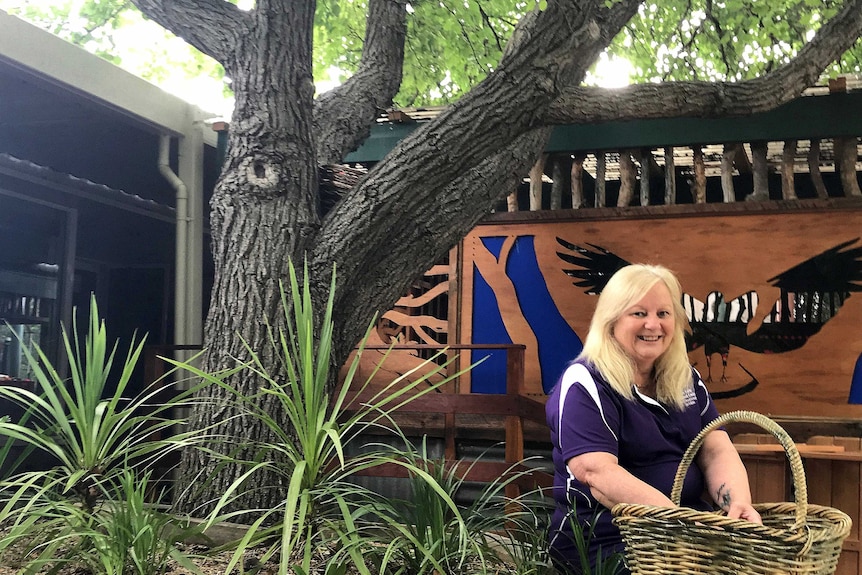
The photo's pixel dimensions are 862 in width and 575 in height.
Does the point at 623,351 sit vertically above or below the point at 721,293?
below

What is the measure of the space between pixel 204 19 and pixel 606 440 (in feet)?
8.93

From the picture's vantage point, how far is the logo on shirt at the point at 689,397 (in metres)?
2.24

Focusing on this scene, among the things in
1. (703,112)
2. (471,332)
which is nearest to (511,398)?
(471,332)

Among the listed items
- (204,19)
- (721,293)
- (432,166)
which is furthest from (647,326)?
(721,293)

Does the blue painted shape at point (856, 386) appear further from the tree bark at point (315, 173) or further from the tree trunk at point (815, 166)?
the tree bark at point (315, 173)

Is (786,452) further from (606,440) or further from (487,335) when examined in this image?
(487,335)

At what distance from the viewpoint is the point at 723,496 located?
207 centimetres

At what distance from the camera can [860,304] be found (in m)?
5.29

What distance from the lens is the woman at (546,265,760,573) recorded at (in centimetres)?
204

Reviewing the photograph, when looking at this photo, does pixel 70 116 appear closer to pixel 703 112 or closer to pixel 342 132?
pixel 342 132

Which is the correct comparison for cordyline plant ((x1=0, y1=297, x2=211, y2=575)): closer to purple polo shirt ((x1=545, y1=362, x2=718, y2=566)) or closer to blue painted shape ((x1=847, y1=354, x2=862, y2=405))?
purple polo shirt ((x1=545, y1=362, x2=718, y2=566))

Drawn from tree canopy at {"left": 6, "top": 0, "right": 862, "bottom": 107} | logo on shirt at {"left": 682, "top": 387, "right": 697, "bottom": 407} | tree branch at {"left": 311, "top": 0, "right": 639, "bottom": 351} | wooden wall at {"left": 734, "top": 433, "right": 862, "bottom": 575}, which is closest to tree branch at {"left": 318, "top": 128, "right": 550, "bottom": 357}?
tree branch at {"left": 311, "top": 0, "right": 639, "bottom": 351}

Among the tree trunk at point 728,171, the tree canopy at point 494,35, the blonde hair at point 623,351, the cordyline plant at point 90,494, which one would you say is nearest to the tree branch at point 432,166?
the cordyline plant at point 90,494

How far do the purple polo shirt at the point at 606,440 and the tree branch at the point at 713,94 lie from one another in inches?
69.5
